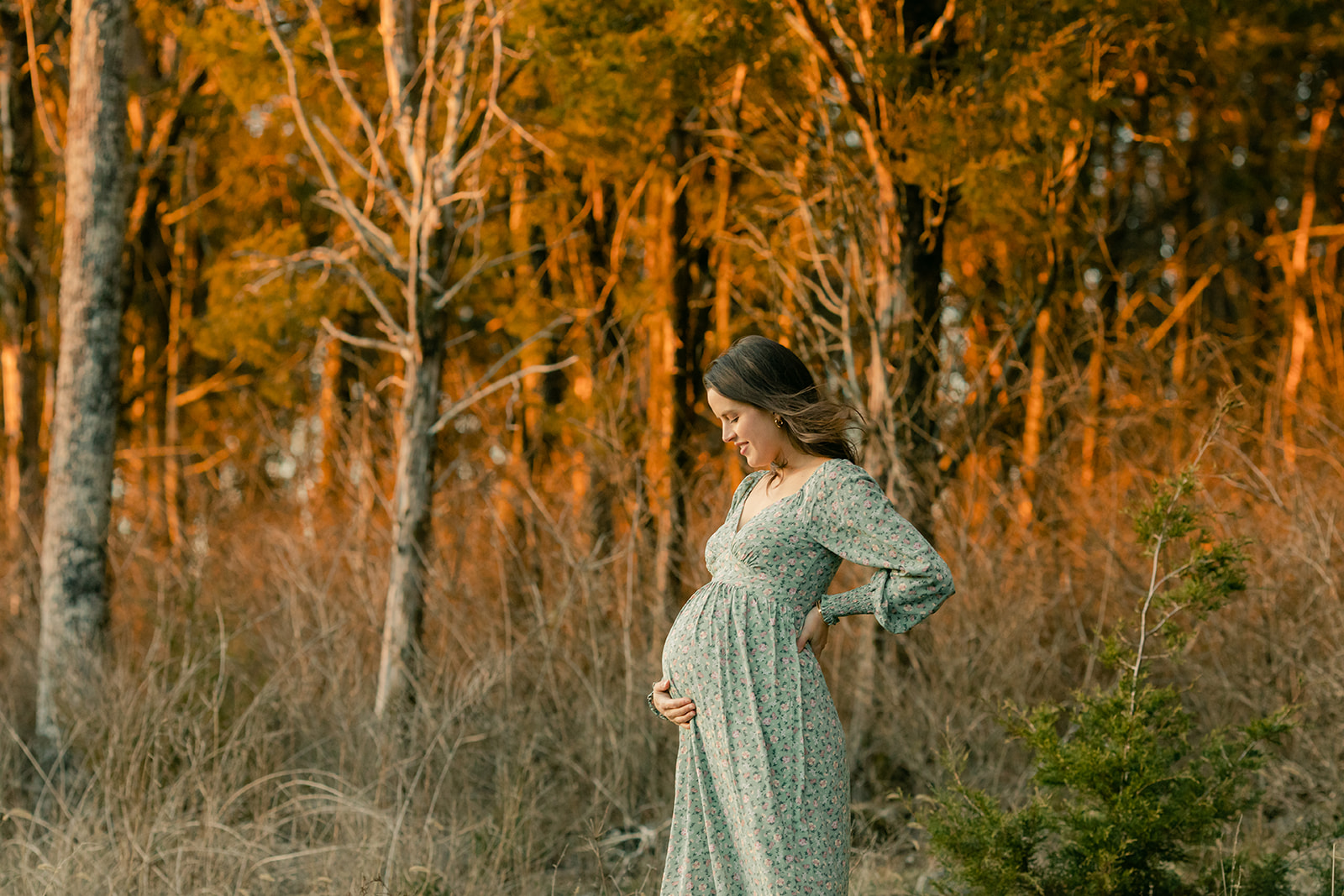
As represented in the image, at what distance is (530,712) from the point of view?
19.1 ft

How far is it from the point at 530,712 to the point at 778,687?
10.5ft

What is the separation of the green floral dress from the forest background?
0.98m

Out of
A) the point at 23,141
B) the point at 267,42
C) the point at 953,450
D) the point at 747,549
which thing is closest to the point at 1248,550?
the point at 953,450

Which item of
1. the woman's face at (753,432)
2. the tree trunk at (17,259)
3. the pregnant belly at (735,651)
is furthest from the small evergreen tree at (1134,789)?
the tree trunk at (17,259)

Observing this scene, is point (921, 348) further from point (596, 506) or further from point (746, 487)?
point (746, 487)

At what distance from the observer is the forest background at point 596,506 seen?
5.09m

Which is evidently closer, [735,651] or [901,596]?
[901,596]

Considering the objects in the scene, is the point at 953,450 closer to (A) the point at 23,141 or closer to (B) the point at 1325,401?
(B) the point at 1325,401

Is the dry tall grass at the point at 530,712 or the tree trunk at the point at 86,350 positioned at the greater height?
the tree trunk at the point at 86,350

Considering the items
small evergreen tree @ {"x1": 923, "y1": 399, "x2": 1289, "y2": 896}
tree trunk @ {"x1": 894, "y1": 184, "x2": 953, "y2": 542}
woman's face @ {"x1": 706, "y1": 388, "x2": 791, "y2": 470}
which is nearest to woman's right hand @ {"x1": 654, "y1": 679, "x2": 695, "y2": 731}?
woman's face @ {"x1": 706, "y1": 388, "x2": 791, "y2": 470}

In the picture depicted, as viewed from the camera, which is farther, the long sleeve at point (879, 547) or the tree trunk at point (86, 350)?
the tree trunk at point (86, 350)

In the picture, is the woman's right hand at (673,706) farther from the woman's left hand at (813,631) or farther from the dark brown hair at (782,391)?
the dark brown hair at (782,391)

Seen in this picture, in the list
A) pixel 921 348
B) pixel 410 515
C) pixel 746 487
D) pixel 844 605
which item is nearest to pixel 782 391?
pixel 746 487

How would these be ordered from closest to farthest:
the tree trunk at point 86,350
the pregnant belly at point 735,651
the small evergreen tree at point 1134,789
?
1. the pregnant belly at point 735,651
2. the small evergreen tree at point 1134,789
3. the tree trunk at point 86,350
